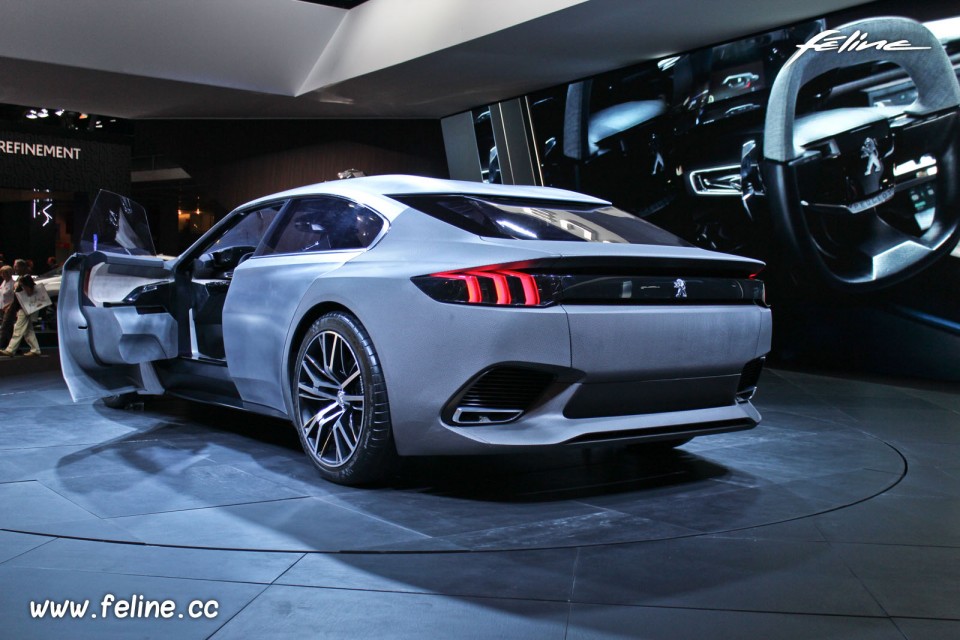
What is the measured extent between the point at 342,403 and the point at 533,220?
1097 millimetres

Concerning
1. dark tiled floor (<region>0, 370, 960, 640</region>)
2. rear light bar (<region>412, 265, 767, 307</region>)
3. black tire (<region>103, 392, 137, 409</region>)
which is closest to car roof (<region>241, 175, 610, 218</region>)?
rear light bar (<region>412, 265, 767, 307</region>)

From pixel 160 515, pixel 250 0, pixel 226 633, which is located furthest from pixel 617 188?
pixel 226 633

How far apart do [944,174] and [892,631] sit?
24.1 feet

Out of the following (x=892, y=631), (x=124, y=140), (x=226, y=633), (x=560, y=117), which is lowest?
(x=892, y=631)

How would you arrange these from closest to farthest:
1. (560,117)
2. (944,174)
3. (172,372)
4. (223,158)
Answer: (172,372), (944,174), (560,117), (223,158)

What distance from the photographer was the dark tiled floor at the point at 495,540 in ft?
7.63

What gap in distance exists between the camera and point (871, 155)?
29.3ft

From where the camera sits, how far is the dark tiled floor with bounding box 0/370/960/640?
2.33 metres

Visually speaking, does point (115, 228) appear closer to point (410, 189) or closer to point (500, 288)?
point (410, 189)

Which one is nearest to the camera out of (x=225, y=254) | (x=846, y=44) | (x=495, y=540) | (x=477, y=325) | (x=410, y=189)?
(x=495, y=540)

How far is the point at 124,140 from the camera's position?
16688 millimetres

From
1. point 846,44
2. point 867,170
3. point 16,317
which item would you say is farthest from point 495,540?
point 16,317

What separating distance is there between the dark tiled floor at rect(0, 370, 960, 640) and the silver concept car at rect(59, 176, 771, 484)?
12.2 inches

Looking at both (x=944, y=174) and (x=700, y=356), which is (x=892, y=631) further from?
(x=944, y=174)
